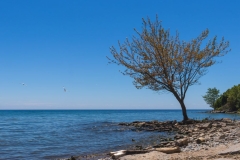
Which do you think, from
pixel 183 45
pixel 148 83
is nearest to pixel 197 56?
pixel 183 45

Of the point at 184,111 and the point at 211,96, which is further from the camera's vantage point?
the point at 211,96

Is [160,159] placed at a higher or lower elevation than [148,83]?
lower

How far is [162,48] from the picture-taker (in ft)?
85.4

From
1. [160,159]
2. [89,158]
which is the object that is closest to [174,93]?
[89,158]

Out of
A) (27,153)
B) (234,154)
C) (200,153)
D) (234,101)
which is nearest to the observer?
(234,154)

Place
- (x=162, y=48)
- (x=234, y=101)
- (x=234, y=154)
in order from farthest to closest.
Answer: (x=234, y=101) < (x=162, y=48) < (x=234, y=154)

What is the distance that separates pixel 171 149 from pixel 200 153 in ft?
3.61

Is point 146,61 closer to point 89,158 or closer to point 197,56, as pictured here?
point 197,56

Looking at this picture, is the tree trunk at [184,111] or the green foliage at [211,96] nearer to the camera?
the tree trunk at [184,111]

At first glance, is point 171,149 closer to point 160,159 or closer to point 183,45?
point 160,159

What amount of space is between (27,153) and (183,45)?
684 inches

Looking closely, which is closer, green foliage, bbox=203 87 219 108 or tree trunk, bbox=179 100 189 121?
tree trunk, bbox=179 100 189 121

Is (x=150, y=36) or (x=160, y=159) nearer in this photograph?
(x=160, y=159)

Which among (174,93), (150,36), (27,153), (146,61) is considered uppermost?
(150,36)
